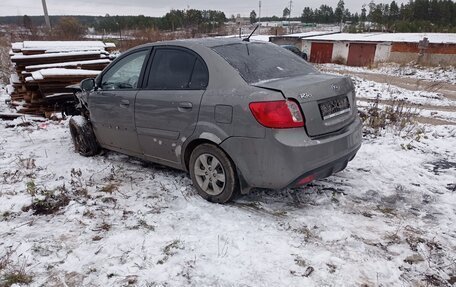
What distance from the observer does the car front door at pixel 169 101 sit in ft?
12.0

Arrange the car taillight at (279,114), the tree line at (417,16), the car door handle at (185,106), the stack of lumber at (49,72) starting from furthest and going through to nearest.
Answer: the tree line at (417,16) < the stack of lumber at (49,72) < the car door handle at (185,106) < the car taillight at (279,114)

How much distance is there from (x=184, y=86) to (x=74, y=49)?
7.23 meters

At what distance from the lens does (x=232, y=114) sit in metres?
3.30

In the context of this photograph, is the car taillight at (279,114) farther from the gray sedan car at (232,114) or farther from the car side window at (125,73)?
the car side window at (125,73)

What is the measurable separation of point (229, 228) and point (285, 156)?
859mm

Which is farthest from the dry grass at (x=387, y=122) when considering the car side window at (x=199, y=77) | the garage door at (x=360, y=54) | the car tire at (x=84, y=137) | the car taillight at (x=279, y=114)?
the garage door at (x=360, y=54)

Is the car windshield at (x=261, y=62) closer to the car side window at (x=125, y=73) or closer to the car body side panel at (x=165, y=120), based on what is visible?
the car body side panel at (x=165, y=120)

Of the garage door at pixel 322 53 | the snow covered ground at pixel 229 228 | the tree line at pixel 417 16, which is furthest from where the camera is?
the tree line at pixel 417 16

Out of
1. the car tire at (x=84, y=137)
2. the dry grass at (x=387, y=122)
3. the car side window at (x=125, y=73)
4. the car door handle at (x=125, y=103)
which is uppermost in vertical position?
the car side window at (x=125, y=73)

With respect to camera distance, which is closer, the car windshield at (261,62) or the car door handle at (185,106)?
the car windshield at (261,62)

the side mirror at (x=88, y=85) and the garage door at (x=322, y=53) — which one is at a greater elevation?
the side mirror at (x=88, y=85)

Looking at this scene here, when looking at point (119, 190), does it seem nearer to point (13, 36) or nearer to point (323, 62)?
point (13, 36)

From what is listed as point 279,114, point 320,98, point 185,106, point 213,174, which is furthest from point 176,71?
point 320,98

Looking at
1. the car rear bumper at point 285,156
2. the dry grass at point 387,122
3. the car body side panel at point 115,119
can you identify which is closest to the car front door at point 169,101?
the car body side panel at point 115,119
